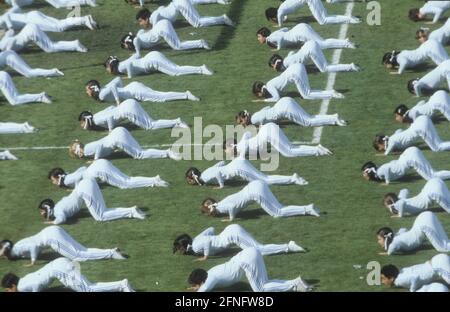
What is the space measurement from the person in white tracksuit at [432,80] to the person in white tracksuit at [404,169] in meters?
4.28

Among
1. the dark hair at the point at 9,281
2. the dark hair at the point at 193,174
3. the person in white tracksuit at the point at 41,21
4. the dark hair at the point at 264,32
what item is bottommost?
the person in white tracksuit at the point at 41,21

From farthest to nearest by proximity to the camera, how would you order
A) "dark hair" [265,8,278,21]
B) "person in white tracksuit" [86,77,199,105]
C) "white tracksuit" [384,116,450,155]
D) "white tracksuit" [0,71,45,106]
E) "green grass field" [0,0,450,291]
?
1. "dark hair" [265,8,278,21]
2. "white tracksuit" [0,71,45,106]
3. "person in white tracksuit" [86,77,199,105]
4. "white tracksuit" [384,116,450,155]
5. "green grass field" [0,0,450,291]

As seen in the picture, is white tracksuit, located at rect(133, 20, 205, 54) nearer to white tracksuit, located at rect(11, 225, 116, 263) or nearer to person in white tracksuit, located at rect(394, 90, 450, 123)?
person in white tracksuit, located at rect(394, 90, 450, 123)

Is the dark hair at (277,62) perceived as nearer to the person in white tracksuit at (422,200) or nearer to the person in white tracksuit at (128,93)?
the person in white tracksuit at (128,93)

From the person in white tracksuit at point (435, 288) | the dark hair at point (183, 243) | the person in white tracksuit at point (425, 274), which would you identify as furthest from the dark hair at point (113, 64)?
the person in white tracksuit at point (435, 288)

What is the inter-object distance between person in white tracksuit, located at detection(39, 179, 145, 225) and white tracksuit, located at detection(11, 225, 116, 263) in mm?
1429

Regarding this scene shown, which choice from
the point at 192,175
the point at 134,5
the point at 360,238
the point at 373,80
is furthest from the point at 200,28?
the point at 360,238

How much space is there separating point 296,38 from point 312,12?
96.5 inches

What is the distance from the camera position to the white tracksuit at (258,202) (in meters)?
34.6

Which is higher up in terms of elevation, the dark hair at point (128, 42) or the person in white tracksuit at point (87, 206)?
the person in white tracksuit at point (87, 206)

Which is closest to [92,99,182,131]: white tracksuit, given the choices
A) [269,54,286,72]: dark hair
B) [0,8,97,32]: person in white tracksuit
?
[269,54,286,72]: dark hair

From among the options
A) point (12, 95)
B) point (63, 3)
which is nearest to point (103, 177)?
point (12, 95)

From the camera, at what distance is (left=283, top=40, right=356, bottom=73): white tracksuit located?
4141 centimetres

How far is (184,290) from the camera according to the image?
32.0 m
